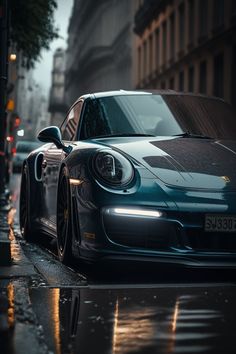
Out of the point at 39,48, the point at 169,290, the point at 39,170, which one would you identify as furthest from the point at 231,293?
the point at 39,48

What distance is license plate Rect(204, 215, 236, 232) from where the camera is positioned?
546 centimetres

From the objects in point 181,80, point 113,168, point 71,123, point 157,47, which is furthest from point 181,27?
point 113,168

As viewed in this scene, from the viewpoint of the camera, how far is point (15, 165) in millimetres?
42625

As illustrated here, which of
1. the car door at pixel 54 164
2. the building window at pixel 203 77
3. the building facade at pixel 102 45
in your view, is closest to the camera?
the car door at pixel 54 164

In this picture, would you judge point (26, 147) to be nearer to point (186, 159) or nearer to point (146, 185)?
point (186, 159)

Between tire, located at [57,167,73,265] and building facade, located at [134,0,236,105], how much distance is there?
2247 centimetres

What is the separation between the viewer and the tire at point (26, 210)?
27.7 ft

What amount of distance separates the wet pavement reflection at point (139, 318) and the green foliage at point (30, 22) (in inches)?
705

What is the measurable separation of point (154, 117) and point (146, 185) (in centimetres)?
136

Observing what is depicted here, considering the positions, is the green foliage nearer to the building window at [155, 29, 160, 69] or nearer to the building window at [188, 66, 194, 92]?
the building window at [188, 66, 194, 92]

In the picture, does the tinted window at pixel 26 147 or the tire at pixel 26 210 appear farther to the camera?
the tinted window at pixel 26 147

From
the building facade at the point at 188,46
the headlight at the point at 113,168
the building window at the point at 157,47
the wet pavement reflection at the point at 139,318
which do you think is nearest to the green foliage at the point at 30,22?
the building facade at the point at 188,46

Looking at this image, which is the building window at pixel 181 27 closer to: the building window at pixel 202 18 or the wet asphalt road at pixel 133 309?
the building window at pixel 202 18

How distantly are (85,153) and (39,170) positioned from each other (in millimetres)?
2325
